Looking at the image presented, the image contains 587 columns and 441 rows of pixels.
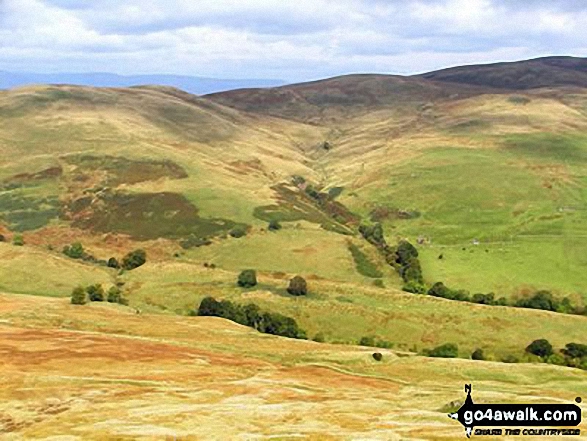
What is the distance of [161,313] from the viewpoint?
388 feet

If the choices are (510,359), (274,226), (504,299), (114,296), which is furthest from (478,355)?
(274,226)

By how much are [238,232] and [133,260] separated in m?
33.5

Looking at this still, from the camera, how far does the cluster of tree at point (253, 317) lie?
11066 cm

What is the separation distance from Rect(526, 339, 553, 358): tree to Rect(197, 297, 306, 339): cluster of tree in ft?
125

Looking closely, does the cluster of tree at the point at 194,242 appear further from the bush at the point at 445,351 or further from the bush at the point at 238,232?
the bush at the point at 445,351

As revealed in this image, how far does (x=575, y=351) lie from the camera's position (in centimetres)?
10162

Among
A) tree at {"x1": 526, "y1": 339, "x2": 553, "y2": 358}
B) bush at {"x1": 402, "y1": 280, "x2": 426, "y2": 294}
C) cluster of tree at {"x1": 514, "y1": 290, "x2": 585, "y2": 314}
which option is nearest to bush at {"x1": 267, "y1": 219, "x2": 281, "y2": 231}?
bush at {"x1": 402, "y1": 280, "x2": 426, "y2": 294}

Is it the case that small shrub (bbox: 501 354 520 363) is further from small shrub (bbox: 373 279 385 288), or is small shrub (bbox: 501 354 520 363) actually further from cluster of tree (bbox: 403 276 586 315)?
small shrub (bbox: 373 279 385 288)

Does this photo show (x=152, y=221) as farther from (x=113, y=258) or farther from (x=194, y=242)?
(x=113, y=258)

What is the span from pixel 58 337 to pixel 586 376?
71.0 m

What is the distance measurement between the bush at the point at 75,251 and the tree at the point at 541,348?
Result: 110904 millimetres

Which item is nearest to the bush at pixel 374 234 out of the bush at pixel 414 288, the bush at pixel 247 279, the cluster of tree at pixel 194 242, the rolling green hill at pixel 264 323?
the rolling green hill at pixel 264 323

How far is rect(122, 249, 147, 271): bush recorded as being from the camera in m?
152

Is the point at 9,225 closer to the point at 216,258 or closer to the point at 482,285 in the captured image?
the point at 216,258
